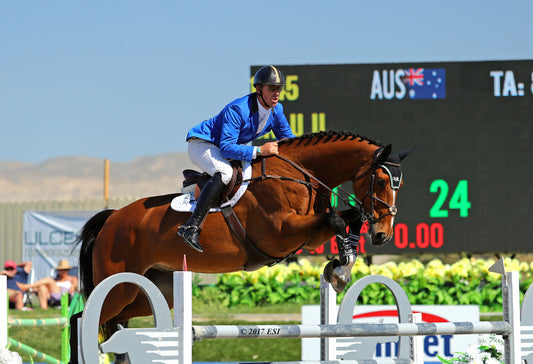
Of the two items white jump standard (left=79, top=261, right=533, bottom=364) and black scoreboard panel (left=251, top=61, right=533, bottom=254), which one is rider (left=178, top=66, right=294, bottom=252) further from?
black scoreboard panel (left=251, top=61, right=533, bottom=254)

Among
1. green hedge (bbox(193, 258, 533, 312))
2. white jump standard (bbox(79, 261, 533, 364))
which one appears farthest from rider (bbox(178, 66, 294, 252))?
green hedge (bbox(193, 258, 533, 312))

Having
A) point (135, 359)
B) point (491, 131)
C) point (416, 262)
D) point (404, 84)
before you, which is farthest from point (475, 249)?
point (135, 359)

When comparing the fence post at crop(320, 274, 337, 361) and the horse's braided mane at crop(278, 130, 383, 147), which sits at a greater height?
the horse's braided mane at crop(278, 130, 383, 147)

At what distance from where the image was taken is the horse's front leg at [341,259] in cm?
486

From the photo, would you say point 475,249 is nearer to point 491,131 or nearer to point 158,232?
point 491,131

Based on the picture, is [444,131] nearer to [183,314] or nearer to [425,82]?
[425,82]

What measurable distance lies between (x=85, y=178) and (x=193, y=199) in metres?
69.5

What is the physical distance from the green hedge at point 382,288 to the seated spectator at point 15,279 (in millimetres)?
2961

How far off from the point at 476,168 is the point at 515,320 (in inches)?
241

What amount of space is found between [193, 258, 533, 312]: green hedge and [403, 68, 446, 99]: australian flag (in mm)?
2123

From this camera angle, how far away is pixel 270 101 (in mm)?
5312

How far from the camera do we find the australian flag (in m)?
10.6

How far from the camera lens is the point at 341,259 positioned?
4891 mm

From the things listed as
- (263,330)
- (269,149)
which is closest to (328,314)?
(263,330)
